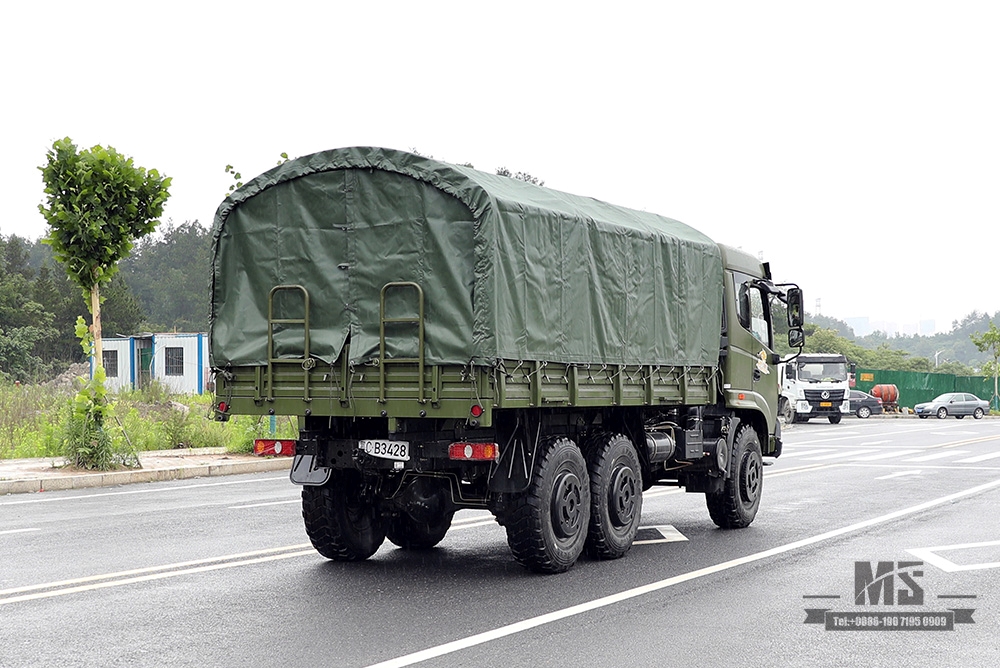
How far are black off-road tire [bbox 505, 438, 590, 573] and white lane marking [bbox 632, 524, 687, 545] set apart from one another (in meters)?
1.71

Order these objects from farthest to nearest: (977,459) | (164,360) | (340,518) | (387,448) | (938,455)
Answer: (164,360) < (938,455) < (977,459) < (340,518) < (387,448)

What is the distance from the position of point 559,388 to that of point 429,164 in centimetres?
200

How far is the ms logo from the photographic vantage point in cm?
796

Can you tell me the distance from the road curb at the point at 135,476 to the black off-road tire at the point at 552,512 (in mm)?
9468

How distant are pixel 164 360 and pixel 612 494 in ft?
141

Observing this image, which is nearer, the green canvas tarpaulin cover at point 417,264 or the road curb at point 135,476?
the green canvas tarpaulin cover at point 417,264

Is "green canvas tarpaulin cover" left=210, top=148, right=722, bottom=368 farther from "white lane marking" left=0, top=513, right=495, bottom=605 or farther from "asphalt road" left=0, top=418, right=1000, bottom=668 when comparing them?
"asphalt road" left=0, top=418, right=1000, bottom=668

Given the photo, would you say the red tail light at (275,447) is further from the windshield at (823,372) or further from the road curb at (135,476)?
the windshield at (823,372)

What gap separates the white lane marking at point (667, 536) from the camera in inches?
425

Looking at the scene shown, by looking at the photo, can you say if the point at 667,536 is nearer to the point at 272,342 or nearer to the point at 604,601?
the point at 604,601

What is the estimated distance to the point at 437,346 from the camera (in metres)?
8.23

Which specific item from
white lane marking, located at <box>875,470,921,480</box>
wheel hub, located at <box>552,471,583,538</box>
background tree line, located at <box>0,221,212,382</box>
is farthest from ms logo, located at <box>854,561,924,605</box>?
background tree line, located at <box>0,221,212,382</box>

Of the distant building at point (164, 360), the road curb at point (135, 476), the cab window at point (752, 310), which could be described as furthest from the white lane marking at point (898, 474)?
the distant building at point (164, 360)

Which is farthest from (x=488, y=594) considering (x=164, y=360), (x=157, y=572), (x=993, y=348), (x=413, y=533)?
(x=993, y=348)
